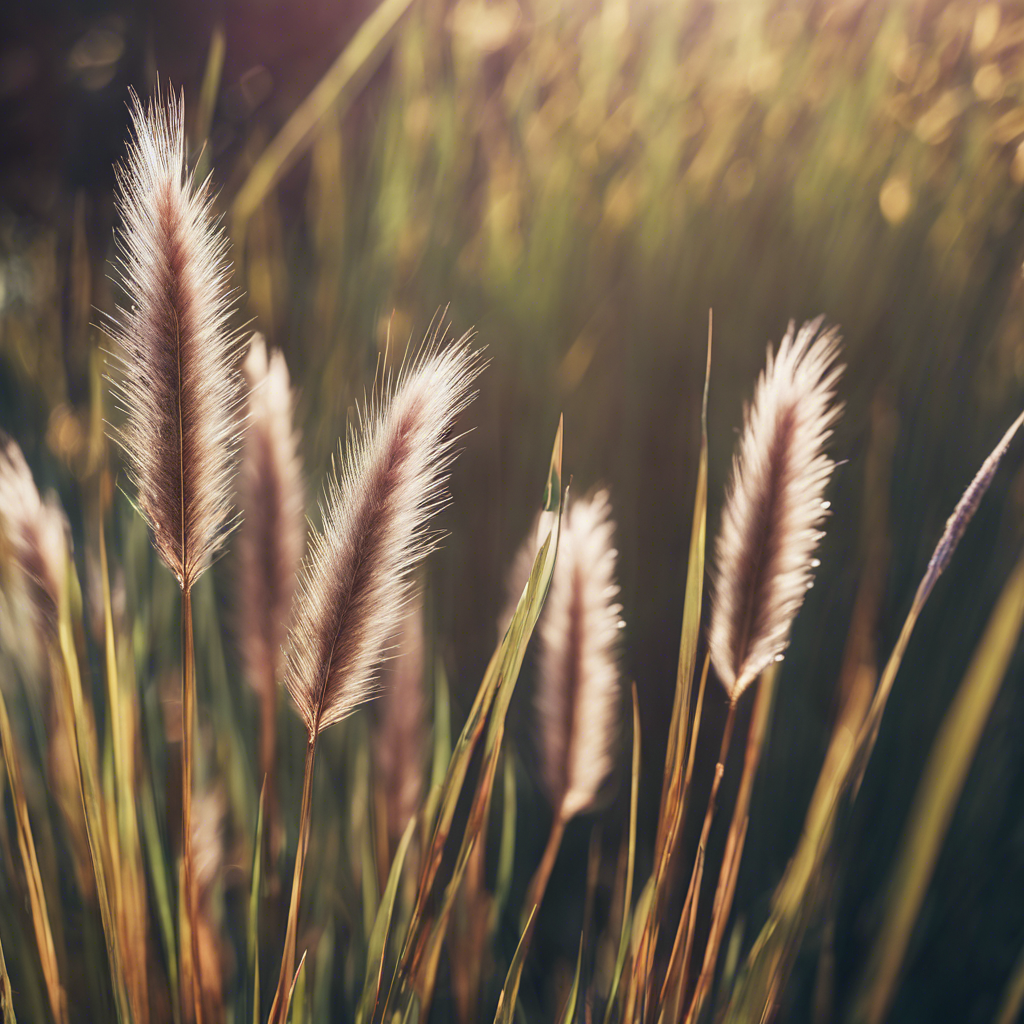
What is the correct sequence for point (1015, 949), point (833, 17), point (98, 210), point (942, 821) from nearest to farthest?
point (942, 821) < point (1015, 949) < point (833, 17) < point (98, 210)

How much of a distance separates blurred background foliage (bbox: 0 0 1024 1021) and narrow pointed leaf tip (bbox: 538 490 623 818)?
0.20 meters

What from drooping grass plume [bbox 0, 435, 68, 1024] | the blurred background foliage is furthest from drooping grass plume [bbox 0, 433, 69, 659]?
the blurred background foliage

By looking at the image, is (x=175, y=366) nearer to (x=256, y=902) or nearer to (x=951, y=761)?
(x=256, y=902)

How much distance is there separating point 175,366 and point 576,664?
241mm

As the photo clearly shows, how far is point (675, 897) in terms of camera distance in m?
0.62

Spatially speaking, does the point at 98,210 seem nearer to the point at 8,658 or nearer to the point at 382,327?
the point at 382,327

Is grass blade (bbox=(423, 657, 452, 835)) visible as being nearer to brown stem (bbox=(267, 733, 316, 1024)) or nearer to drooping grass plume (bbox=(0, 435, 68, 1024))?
brown stem (bbox=(267, 733, 316, 1024))

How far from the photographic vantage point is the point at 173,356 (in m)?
0.31

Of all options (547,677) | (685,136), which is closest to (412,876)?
(547,677)

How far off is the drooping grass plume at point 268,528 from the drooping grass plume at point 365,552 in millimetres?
101

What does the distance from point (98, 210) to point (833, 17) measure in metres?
0.79

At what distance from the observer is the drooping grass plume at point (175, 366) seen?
0.31 m

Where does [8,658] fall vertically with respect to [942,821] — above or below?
above

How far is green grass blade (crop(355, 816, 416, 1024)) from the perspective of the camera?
334 mm
